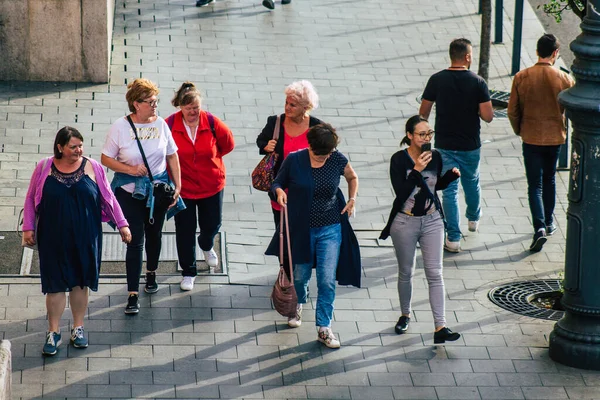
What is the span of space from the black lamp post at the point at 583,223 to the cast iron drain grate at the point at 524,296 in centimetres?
81

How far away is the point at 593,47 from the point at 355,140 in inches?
200

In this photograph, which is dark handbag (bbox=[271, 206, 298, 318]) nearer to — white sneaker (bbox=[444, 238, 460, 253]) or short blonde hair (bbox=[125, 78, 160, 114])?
short blonde hair (bbox=[125, 78, 160, 114])

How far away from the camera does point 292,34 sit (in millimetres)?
16219

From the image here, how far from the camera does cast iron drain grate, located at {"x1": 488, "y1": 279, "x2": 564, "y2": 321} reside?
9.42 metres

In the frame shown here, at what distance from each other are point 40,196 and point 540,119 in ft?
14.9

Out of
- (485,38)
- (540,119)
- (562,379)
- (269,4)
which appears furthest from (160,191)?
(269,4)

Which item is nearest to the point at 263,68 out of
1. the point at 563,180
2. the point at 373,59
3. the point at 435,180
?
the point at 373,59

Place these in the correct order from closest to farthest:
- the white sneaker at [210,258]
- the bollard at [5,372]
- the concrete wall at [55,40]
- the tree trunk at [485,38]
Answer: the bollard at [5,372]
the white sneaker at [210,258]
the concrete wall at [55,40]
the tree trunk at [485,38]

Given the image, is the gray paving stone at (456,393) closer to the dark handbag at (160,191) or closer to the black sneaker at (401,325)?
the black sneaker at (401,325)

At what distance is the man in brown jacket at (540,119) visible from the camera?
1051 cm

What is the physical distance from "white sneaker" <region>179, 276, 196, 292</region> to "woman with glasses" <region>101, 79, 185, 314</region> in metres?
0.49

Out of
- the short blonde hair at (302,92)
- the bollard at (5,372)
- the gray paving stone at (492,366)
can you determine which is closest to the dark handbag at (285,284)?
the short blonde hair at (302,92)

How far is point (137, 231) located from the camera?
8984 millimetres

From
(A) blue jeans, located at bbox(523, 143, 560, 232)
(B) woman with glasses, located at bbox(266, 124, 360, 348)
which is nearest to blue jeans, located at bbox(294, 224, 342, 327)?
(B) woman with glasses, located at bbox(266, 124, 360, 348)
